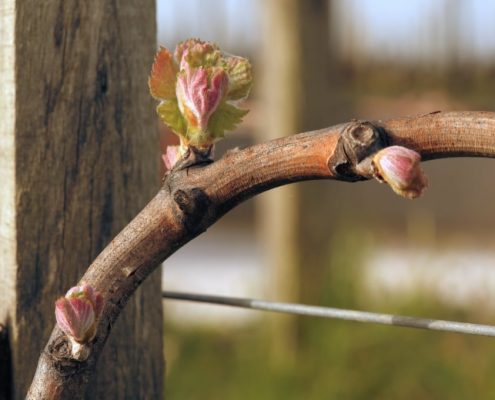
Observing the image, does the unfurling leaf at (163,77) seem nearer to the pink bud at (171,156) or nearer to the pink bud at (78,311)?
the pink bud at (171,156)

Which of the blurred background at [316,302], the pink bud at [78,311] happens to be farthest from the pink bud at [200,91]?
the blurred background at [316,302]

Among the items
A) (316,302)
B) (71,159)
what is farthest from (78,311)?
(316,302)

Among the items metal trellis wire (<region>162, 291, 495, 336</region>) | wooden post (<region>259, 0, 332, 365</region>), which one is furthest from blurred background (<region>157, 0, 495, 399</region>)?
metal trellis wire (<region>162, 291, 495, 336</region>)

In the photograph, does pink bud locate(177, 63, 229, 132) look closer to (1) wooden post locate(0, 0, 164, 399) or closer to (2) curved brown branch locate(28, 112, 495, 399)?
(2) curved brown branch locate(28, 112, 495, 399)

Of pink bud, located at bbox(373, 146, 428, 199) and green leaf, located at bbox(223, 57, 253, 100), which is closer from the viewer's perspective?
pink bud, located at bbox(373, 146, 428, 199)

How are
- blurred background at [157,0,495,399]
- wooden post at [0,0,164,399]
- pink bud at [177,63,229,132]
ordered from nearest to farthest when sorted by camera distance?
1. pink bud at [177,63,229,132]
2. wooden post at [0,0,164,399]
3. blurred background at [157,0,495,399]

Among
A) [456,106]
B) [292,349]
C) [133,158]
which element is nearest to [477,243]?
[456,106]

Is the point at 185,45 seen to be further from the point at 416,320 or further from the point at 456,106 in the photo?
the point at 456,106
